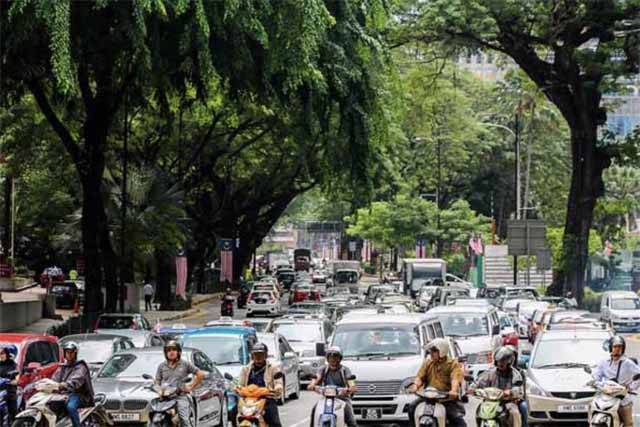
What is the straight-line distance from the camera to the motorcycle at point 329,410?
15016 mm

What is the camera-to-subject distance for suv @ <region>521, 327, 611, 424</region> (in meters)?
19.7

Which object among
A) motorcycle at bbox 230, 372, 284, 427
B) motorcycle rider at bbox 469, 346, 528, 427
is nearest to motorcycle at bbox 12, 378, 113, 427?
motorcycle at bbox 230, 372, 284, 427

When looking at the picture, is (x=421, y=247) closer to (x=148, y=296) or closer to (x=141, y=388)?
(x=148, y=296)

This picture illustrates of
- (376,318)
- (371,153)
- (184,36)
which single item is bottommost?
(376,318)

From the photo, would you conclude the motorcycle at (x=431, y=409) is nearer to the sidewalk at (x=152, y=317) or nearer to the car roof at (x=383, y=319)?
the car roof at (x=383, y=319)

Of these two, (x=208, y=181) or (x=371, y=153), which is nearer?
(x=371, y=153)

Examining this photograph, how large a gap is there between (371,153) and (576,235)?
25.6 m

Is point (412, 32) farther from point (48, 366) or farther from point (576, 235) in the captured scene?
point (48, 366)

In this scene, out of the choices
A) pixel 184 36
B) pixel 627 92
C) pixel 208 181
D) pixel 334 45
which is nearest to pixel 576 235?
pixel 627 92

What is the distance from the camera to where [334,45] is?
2881cm

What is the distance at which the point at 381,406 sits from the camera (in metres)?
19.9

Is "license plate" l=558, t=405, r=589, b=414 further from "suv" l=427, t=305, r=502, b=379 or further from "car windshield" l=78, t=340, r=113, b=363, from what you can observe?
"car windshield" l=78, t=340, r=113, b=363

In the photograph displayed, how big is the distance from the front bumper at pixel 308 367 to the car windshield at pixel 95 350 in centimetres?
561

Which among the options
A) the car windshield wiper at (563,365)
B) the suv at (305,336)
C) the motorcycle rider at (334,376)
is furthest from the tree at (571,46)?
the motorcycle rider at (334,376)
